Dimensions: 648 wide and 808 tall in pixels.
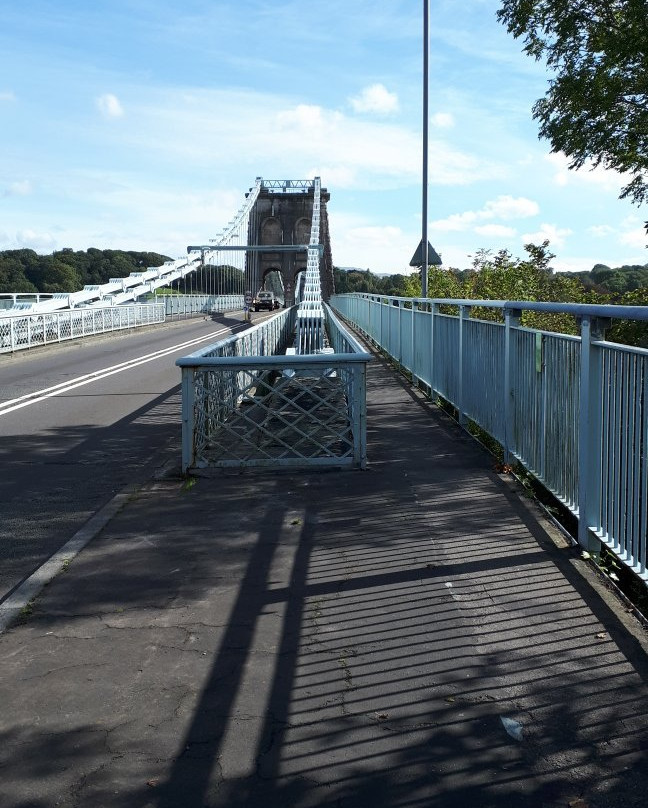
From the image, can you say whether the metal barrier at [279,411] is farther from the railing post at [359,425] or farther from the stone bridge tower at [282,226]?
the stone bridge tower at [282,226]

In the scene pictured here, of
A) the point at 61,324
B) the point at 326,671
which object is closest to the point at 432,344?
the point at 326,671

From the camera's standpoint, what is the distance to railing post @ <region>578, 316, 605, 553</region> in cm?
517

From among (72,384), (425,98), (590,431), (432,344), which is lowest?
(72,384)

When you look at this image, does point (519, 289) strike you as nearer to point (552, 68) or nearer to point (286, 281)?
point (552, 68)

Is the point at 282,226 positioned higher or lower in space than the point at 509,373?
higher

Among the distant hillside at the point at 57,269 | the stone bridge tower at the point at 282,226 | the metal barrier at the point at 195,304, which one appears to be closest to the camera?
the metal barrier at the point at 195,304

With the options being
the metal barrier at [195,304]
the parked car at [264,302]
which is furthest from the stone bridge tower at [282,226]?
the parked car at [264,302]

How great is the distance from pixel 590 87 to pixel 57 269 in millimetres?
74036

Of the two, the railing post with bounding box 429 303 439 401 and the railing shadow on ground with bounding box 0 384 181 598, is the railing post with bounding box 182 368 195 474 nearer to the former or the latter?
the railing shadow on ground with bounding box 0 384 181 598

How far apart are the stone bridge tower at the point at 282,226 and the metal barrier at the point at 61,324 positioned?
66.9 meters

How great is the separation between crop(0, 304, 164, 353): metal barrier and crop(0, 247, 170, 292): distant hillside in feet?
107

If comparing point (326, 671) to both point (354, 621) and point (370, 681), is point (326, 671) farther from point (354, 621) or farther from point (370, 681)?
point (354, 621)

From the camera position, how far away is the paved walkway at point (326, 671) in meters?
2.94

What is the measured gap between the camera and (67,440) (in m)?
10.5
